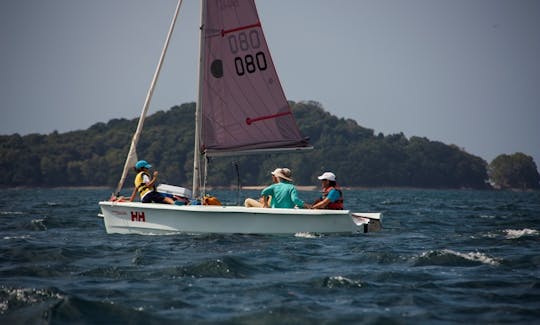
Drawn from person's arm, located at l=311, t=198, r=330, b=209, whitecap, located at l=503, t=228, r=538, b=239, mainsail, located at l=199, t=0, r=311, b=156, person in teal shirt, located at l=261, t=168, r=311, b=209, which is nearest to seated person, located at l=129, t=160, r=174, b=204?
mainsail, located at l=199, t=0, r=311, b=156

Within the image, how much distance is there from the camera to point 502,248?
16516mm

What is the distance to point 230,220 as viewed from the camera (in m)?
18.2

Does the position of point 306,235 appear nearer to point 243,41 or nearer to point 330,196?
point 330,196

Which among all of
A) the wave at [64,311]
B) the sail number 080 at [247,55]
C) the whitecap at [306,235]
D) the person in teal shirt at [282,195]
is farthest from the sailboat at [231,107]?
the wave at [64,311]

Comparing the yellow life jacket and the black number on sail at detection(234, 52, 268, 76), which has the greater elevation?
the black number on sail at detection(234, 52, 268, 76)

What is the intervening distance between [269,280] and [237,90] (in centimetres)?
857

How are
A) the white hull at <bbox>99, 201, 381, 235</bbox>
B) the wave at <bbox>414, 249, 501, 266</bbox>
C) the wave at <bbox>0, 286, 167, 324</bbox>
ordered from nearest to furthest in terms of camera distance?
the wave at <bbox>0, 286, 167, 324</bbox>
the wave at <bbox>414, 249, 501, 266</bbox>
the white hull at <bbox>99, 201, 381, 235</bbox>

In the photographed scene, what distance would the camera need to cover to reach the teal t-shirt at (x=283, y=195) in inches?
720

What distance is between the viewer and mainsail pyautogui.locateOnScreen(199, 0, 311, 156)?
19.8 m

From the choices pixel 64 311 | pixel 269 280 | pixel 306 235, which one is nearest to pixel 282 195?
pixel 306 235

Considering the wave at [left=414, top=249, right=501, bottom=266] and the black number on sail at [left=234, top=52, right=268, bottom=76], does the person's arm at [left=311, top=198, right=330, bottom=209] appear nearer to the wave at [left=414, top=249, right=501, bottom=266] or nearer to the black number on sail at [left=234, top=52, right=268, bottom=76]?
the wave at [left=414, top=249, right=501, bottom=266]

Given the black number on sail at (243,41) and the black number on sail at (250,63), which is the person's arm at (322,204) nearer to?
the black number on sail at (250,63)

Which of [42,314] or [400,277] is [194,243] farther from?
[42,314]

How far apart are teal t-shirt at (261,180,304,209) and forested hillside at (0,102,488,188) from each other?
137309 mm
